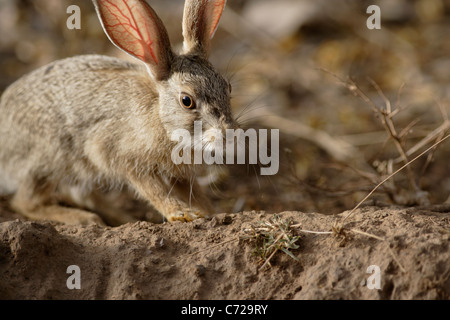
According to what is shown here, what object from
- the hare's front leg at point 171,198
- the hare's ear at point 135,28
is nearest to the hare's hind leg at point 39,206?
the hare's front leg at point 171,198

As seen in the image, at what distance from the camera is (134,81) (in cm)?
464

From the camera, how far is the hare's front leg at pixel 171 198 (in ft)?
14.3

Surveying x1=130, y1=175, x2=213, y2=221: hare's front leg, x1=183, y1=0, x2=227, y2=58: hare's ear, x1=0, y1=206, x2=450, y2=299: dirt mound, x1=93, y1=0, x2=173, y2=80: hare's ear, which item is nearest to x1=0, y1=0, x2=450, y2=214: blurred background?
x1=130, y1=175, x2=213, y2=221: hare's front leg

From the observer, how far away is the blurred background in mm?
6000

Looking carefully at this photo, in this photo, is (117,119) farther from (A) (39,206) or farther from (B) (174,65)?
(A) (39,206)

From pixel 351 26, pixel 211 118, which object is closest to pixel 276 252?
pixel 211 118

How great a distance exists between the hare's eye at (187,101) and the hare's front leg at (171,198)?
664mm

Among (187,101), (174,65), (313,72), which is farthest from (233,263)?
(313,72)

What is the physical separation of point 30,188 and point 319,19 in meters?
5.99

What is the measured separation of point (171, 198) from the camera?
14.6 ft

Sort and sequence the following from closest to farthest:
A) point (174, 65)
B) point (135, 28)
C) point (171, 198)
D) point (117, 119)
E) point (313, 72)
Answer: point (135, 28), point (174, 65), point (171, 198), point (117, 119), point (313, 72)

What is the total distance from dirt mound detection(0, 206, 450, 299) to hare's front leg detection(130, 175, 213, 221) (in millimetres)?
714

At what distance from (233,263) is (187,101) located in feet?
4.52
